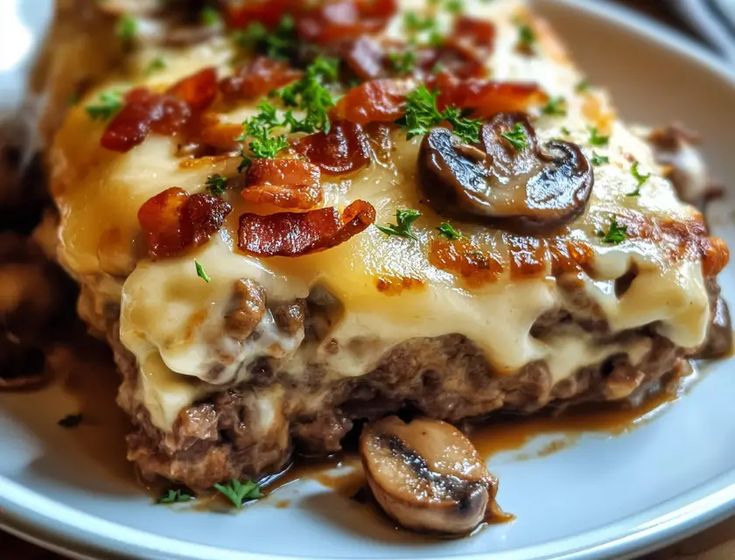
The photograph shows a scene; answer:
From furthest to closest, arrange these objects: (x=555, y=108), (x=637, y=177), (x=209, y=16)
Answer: (x=209, y=16)
(x=555, y=108)
(x=637, y=177)

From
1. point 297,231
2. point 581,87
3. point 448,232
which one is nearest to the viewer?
point 297,231

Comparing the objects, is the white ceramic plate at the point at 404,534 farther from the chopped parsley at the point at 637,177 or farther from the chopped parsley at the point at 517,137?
the chopped parsley at the point at 517,137

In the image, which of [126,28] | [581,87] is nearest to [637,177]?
[581,87]

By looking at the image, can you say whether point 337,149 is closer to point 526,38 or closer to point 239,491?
point 239,491

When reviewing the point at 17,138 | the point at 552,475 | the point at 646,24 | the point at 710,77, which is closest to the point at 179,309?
the point at 552,475

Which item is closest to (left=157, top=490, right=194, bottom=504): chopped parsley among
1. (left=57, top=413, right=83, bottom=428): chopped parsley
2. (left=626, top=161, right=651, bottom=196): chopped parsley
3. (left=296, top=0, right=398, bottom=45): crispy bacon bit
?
(left=57, top=413, right=83, bottom=428): chopped parsley

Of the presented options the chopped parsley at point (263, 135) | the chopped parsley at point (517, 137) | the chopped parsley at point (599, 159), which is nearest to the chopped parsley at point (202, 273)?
the chopped parsley at point (263, 135)

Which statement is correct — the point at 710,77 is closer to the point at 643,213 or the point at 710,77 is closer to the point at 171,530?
the point at 643,213
